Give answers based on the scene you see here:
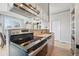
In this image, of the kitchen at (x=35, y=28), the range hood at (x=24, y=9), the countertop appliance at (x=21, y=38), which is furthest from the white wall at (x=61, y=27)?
the countertop appliance at (x=21, y=38)

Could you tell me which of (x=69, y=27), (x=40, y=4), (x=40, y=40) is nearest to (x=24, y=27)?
(x=40, y=40)

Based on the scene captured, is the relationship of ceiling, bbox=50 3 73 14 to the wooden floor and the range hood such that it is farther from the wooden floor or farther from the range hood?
the wooden floor

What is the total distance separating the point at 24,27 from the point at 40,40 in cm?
33

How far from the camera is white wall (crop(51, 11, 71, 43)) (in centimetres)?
192

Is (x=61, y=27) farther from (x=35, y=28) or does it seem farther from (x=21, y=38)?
(x=21, y=38)

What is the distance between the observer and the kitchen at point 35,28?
1848 millimetres

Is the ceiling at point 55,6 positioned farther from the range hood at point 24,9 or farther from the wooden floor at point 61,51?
the wooden floor at point 61,51

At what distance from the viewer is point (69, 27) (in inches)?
→ 76.2

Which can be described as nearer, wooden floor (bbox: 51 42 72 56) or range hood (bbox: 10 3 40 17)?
range hood (bbox: 10 3 40 17)

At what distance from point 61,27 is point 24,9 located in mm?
663

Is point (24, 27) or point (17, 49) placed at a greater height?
point (24, 27)

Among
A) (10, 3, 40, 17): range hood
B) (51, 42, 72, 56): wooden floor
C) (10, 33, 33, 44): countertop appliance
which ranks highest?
(10, 3, 40, 17): range hood

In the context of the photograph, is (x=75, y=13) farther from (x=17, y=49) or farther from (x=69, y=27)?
(x=17, y=49)

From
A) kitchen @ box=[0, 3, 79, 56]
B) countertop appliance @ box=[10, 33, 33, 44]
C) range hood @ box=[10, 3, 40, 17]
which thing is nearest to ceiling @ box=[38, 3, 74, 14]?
kitchen @ box=[0, 3, 79, 56]
